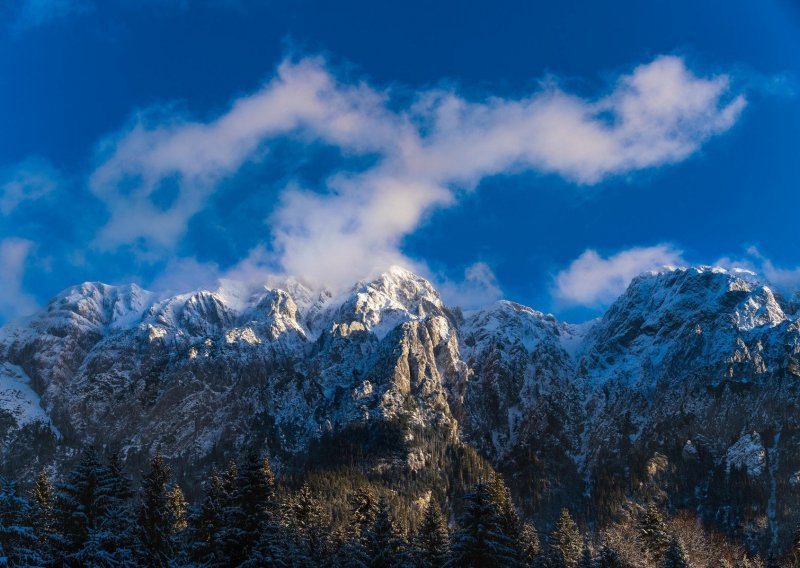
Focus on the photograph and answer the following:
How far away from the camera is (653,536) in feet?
316

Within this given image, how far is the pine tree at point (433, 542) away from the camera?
67250 millimetres

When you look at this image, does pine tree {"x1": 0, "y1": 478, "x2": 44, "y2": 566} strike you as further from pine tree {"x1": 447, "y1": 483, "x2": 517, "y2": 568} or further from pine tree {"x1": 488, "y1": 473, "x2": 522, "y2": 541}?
pine tree {"x1": 488, "y1": 473, "x2": 522, "y2": 541}

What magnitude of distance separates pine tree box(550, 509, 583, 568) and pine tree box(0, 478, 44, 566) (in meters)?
63.4

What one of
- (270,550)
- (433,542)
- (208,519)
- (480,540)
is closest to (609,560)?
(433,542)

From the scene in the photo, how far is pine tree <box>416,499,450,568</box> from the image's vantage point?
67.2 m

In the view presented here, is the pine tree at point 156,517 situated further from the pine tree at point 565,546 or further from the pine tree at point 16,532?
the pine tree at point 565,546

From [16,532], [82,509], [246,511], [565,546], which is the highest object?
[565,546]

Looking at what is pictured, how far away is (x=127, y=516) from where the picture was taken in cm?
4400

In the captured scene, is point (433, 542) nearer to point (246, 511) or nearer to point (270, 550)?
point (270, 550)

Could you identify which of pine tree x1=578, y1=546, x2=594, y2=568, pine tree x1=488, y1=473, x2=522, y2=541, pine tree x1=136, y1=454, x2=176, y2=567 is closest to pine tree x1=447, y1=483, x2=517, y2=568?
pine tree x1=136, y1=454, x2=176, y2=567

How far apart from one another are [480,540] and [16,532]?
2991cm

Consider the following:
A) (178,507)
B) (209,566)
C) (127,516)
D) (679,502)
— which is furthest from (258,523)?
(679,502)

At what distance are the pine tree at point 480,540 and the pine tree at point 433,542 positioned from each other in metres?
15.9

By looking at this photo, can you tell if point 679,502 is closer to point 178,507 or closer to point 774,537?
point 774,537
